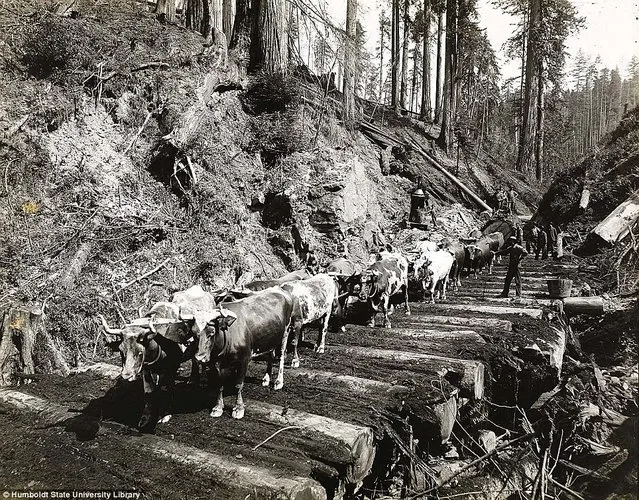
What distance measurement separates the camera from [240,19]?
16.5 m

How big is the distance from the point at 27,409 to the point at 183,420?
202 cm

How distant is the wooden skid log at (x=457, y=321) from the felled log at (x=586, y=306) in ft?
7.81

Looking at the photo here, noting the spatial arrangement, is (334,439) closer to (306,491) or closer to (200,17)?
(306,491)

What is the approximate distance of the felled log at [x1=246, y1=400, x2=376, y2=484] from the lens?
450 centimetres

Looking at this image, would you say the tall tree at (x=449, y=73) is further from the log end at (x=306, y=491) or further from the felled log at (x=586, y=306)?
the log end at (x=306, y=491)

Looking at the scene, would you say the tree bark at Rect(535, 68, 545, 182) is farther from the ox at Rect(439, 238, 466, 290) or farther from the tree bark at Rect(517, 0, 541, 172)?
the ox at Rect(439, 238, 466, 290)

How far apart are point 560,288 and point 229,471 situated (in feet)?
31.2

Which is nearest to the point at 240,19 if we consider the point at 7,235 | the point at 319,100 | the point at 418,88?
the point at 319,100

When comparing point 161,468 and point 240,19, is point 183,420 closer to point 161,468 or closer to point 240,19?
point 161,468

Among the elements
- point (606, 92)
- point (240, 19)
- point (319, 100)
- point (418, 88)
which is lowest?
point (319, 100)

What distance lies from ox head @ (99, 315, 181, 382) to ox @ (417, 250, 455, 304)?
7942 millimetres

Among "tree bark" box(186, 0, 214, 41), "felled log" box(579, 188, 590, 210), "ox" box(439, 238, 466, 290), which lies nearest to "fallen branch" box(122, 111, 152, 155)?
"tree bark" box(186, 0, 214, 41)

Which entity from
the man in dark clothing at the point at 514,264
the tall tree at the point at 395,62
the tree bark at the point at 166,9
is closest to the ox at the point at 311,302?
the man in dark clothing at the point at 514,264

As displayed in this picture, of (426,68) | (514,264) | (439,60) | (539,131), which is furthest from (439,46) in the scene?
(514,264)
